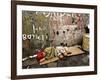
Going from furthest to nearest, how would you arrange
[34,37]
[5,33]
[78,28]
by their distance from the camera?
[78,28] < [34,37] < [5,33]

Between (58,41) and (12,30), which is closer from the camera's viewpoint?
(12,30)

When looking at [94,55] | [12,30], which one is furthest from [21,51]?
[94,55]

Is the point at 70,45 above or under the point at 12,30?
under

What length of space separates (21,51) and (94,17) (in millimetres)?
774

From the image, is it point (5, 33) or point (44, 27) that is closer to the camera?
point (5, 33)

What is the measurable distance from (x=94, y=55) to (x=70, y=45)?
0.27 meters

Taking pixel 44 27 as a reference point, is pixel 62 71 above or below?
below

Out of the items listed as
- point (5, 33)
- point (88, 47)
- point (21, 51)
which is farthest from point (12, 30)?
point (88, 47)

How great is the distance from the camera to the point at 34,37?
184 cm

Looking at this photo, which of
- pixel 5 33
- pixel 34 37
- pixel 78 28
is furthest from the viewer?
pixel 78 28

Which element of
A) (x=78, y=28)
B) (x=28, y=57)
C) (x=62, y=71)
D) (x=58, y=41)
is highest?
(x=78, y=28)

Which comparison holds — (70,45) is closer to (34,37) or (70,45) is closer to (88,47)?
(88,47)

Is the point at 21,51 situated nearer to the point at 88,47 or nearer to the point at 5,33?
the point at 5,33

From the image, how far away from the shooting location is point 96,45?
2.02m
